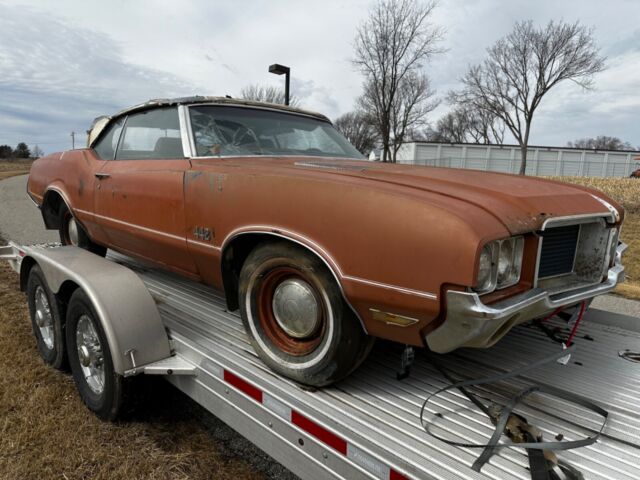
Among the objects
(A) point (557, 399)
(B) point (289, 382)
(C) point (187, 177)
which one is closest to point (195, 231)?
(C) point (187, 177)

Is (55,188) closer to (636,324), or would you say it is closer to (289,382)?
(289,382)

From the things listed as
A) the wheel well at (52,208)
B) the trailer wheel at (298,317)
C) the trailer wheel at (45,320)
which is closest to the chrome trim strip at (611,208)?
the trailer wheel at (298,317)

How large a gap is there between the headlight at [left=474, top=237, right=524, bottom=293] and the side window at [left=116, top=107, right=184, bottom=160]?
1919 mm

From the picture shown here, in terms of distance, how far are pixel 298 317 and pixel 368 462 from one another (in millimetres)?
700

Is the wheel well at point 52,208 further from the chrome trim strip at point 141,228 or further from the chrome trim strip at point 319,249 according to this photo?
the chrome trim strip at point 319,249

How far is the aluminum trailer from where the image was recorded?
4.74ft

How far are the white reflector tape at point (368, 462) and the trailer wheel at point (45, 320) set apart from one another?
7.09 ft

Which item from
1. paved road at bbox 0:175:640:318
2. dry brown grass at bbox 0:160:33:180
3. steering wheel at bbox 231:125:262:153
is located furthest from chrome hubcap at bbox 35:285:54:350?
dry brown grass at bbox 0:160:33:180

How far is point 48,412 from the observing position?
2.61 metres

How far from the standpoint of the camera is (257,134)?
300 cm

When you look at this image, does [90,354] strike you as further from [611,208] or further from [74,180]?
[611,208]

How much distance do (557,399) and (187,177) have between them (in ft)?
6.83

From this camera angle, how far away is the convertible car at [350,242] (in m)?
1.59

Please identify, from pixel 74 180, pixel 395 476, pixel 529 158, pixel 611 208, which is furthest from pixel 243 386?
pixel 529 158
